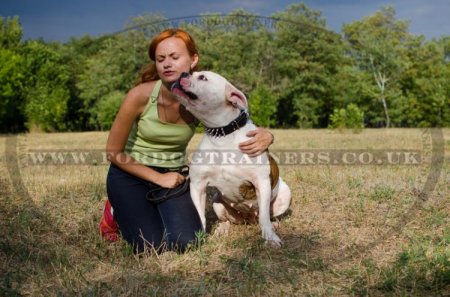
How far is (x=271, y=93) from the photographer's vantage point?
33.8 metres

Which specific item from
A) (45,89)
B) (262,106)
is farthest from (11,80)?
(262,106)

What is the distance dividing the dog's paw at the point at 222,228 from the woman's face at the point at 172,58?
1292 mm

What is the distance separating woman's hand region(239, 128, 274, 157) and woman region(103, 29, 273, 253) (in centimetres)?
2

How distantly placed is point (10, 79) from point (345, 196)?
29248 mm

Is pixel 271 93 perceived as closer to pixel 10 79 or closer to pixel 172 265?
pixel 10 79

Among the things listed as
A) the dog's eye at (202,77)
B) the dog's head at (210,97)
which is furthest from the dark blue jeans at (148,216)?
the dog's eye at (202,77)

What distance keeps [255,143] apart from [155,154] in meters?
1.04

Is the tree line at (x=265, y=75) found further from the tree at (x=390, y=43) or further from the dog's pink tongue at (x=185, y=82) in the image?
the dog's pink tongue at (x=185, y=82)

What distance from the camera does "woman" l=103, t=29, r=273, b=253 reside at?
12.4ft

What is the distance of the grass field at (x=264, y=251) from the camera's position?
9.07 feet

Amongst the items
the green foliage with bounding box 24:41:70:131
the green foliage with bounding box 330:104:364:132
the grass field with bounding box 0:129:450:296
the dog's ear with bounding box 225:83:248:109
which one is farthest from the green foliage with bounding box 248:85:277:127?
the dog's ear with bounding box 225:83:248:109

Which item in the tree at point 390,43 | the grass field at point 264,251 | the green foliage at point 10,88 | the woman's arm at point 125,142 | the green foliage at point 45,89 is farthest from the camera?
the tree at point 390,43

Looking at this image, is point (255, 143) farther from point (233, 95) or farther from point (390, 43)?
point (390, 43)

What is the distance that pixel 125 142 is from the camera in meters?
3.95
